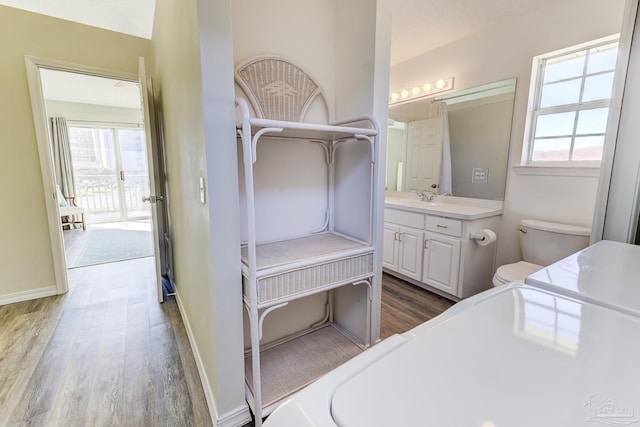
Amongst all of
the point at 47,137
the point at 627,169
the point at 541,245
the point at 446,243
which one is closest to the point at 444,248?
the point at 446,243

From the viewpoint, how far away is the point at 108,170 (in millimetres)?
5977

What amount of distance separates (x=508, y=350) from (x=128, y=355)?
2.14 m

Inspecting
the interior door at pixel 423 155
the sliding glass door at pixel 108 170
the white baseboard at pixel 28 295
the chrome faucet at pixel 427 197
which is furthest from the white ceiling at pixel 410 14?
the sliding glass door at pixel 108 170

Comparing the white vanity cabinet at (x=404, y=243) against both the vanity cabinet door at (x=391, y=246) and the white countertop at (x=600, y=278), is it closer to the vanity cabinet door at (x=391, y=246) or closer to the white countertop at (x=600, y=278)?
the vanity cabinet door at (x=391, y=246)

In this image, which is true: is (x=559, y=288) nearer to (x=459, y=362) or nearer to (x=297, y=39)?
(x=459, y=362)

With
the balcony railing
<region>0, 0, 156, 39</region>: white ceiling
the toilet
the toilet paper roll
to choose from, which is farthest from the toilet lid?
the balcony railing

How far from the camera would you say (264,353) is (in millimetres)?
1754

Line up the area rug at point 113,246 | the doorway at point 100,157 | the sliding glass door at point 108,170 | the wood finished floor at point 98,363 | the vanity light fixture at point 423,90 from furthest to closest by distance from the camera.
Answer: the sliding glass door at point 108,170, the doorway at point 100,157, the area rug at point 113,246, the vanity light fixture at point 423,90, the wood finished floor at point 98,363

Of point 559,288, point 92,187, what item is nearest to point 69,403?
point 559,288

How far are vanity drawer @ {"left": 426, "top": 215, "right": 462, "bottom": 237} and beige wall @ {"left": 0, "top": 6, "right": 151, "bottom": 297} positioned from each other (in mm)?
3092

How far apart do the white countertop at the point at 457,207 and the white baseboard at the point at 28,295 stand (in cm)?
324

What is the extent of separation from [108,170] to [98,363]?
553 cm

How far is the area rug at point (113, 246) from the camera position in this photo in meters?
3.60

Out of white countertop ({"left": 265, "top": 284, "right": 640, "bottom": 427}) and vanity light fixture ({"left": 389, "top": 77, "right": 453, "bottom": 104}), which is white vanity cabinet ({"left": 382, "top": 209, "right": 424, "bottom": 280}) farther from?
white countertop ({"left": 265, "top": 284, "right": 640, "bottom": 427})
